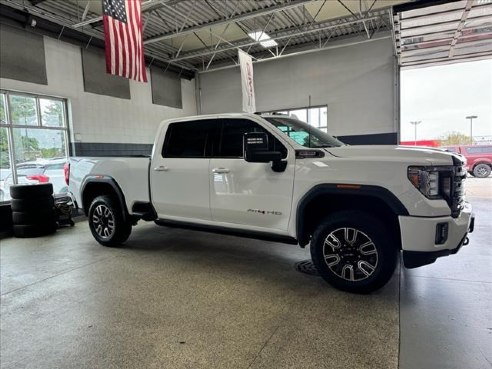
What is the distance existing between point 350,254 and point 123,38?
5.53m

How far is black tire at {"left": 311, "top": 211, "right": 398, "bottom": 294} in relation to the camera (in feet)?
9.43

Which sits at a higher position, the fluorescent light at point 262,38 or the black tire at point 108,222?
the fluorescent light at point 262,38

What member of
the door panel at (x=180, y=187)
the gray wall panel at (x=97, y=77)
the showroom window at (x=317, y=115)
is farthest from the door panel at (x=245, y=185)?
the showroom window at (x=317, y=115)

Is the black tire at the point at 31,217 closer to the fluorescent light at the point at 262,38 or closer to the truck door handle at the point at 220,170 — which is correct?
the truck door handle at the point at 220,170

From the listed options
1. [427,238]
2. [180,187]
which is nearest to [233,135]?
[180,187]

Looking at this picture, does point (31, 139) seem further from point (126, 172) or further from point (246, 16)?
point (246, 16)

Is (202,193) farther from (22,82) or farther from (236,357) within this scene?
(22,82)

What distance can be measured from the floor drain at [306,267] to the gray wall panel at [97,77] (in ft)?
26.6

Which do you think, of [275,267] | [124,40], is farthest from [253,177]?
[124,40]

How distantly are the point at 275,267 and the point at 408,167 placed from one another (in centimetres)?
194

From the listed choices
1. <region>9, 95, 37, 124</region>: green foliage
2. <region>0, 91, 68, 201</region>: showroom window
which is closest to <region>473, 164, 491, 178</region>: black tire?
<region>0, 91, 68, 201</region>: showroom window

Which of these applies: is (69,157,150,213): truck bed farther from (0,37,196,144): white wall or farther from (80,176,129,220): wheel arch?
(0,37,196,144): white wall

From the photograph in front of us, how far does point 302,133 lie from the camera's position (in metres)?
3.61

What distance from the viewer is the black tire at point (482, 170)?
13673mm
